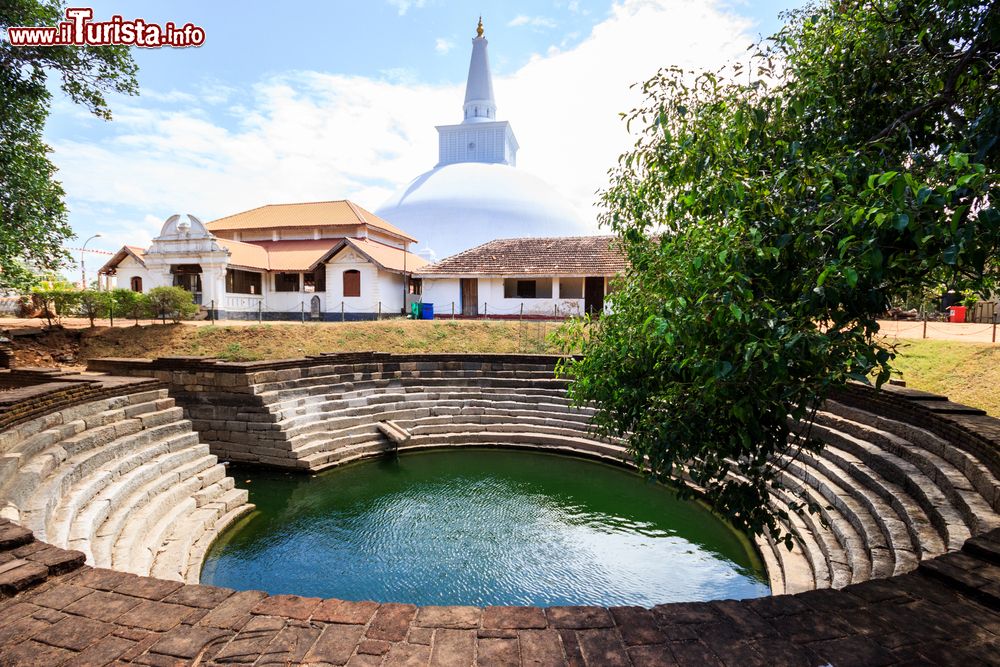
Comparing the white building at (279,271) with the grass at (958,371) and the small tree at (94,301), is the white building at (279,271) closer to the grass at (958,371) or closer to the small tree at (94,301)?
the small tree at (94,301)

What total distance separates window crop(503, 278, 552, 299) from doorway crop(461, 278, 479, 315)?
59.3 inches

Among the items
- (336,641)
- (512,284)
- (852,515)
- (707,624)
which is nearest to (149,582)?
(336,641)

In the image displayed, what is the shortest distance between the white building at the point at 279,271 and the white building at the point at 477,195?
38.3 ft

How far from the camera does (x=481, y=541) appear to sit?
7.39 metres

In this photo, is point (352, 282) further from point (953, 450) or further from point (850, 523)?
point (953, 450)

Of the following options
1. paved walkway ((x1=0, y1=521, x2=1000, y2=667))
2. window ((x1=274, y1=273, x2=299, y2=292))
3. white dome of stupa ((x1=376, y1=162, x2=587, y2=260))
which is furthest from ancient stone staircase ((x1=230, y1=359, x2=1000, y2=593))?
white dome of stupa ((x1=376, y1=162, x2=587, y2=260))

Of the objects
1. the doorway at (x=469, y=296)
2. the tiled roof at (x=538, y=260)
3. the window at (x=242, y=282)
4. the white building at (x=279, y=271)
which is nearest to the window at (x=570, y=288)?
the tiled roof at (x=538, y=260)

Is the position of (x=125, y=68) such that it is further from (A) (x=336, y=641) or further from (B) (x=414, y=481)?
(A) (x=336, y=641)

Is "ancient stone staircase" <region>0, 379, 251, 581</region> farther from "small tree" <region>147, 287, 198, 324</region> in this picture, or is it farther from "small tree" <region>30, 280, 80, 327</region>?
"small tree" <region>30, 280, 80, 327</region>

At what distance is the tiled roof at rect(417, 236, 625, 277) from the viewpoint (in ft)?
73.8

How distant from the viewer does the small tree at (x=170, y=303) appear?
54.3 ft

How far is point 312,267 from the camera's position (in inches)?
966

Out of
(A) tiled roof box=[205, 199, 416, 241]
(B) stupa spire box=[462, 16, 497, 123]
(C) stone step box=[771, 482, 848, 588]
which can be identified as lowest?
(C) stone step box=[771, 482, 848, 588]

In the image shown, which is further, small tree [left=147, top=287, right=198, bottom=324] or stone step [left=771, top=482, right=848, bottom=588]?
small tree [left=147, top=287, right=198, bottom=324]
